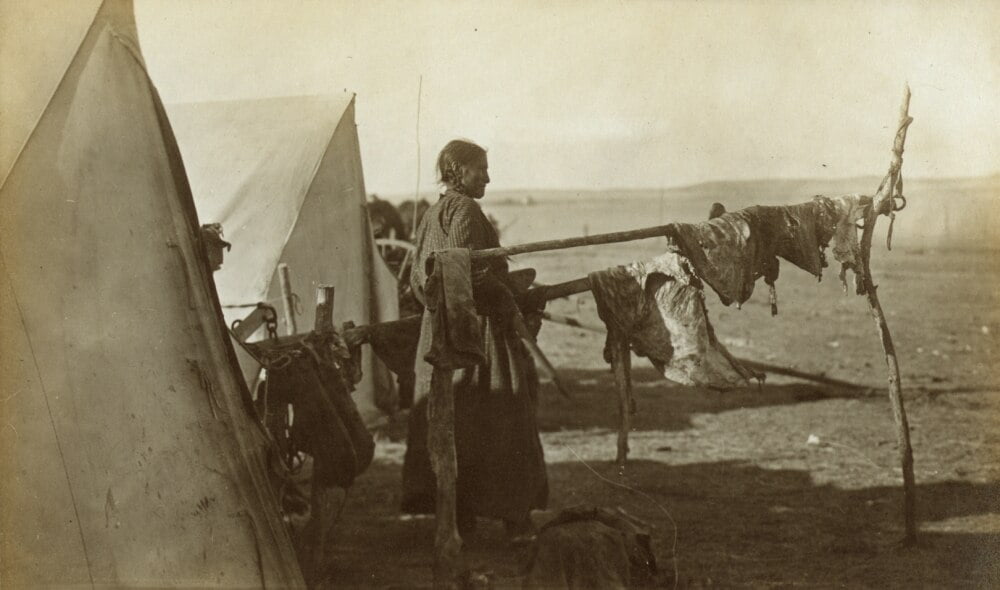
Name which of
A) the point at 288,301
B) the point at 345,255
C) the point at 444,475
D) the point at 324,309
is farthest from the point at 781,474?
the point at 345,255

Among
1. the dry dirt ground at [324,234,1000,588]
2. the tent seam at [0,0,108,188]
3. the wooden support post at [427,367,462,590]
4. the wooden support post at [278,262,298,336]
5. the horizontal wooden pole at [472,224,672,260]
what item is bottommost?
the dry dirt ground at [324,234,1000,588]

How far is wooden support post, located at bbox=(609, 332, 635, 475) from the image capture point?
12.8 feet

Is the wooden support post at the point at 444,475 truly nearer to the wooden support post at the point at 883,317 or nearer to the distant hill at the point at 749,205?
the distant hill at the point at 749,205

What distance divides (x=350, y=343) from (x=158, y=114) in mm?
1636

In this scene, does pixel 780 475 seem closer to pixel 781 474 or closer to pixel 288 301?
pixel 781 474

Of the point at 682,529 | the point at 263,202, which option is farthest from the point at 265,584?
the point at 263,202

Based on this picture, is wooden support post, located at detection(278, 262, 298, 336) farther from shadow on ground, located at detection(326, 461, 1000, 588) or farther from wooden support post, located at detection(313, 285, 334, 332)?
shadow on ground, located at detection(326, 461, 1000, 588)

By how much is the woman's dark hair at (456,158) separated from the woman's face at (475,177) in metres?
0.02

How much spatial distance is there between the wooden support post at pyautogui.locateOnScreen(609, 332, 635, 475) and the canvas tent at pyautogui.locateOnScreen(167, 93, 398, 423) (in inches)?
122

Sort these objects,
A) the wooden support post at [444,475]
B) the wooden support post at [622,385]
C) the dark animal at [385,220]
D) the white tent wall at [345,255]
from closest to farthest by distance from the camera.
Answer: the wooden support post at [444,475], the wooden support post at [622,385], the white tent wall at [345,255], the dark animal at [385,220]

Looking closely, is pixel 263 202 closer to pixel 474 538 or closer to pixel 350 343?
pixel 350 343

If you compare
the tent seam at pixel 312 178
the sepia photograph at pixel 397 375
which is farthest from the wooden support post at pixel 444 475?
the tent seam at pixel 312 178

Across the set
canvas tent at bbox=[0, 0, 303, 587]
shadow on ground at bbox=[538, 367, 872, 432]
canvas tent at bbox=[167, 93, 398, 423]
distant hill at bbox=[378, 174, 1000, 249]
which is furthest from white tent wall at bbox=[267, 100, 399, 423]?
canvas tent at bbox=[0, 0, 303, 587]

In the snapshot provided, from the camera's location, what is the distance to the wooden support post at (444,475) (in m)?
3.62
